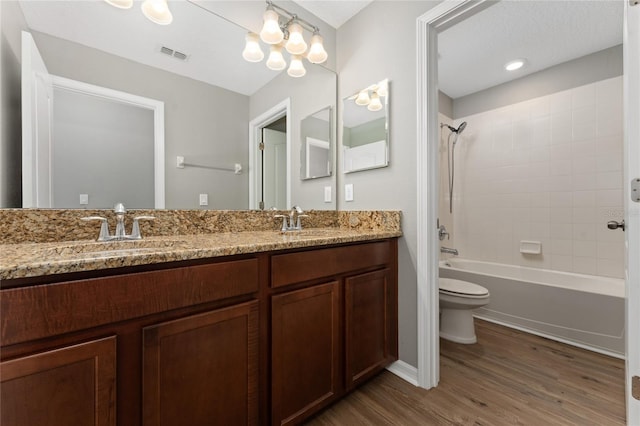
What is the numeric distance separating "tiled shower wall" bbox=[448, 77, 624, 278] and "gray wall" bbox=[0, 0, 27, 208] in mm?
3395

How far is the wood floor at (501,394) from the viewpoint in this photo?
4.08 ft

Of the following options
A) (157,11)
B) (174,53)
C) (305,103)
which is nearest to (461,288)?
Answer: (305,103)

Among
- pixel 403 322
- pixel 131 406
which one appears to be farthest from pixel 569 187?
pixel 131 406

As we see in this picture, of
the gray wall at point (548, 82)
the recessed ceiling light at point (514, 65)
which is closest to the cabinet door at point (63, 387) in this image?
the recessed ceiling light at point (514, 65)

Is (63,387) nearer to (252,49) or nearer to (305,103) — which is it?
(252,49)

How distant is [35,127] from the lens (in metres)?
1.01

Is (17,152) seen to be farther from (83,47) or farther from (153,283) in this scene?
(153,283)

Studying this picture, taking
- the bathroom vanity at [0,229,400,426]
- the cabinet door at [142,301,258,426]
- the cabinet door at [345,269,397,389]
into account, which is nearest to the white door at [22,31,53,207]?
the bathroom vanity at [0,229,400,426]

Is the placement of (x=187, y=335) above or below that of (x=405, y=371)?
above

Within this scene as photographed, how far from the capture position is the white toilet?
1933 mm

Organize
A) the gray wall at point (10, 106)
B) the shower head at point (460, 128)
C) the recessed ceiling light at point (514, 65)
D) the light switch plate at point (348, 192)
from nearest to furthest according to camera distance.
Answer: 1. the gray wall at point (10, 106)
2. the light switch plate at point (348, 192)
3. the recessed ceiling light at point (514, 65)
4. the shower head at point (460, 128)

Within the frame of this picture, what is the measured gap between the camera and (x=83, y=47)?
1.11 m

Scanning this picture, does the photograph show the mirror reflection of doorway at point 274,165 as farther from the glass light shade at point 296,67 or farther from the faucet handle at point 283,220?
the glass light shade at point 296,67

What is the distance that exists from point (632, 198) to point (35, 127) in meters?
2.27
